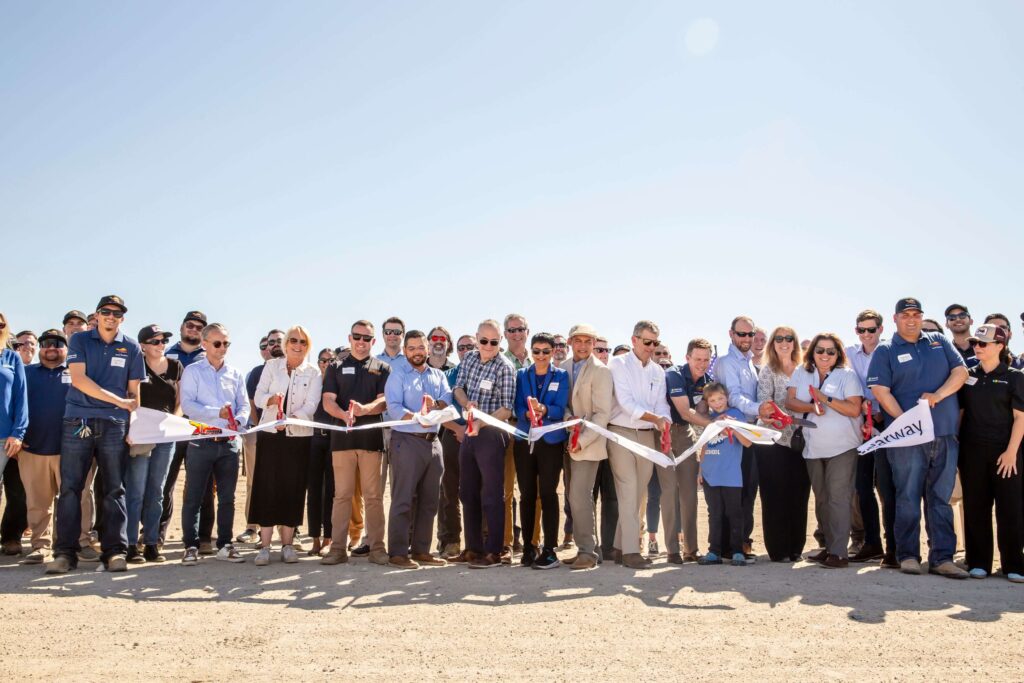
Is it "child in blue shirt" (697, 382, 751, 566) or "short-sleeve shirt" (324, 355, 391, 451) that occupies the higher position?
"short-sleeve shirt" (324, 355, 391, 451)

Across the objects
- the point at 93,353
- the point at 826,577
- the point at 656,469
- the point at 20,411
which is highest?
the point at 93,353

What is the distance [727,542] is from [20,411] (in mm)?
7761

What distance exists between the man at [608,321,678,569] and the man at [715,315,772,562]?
0.78m

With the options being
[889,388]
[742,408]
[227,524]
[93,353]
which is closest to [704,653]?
[742,408]

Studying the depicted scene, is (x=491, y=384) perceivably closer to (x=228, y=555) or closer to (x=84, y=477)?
(x=228, y=555)

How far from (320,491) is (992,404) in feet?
24.1

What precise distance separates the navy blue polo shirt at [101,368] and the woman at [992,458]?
8.59m

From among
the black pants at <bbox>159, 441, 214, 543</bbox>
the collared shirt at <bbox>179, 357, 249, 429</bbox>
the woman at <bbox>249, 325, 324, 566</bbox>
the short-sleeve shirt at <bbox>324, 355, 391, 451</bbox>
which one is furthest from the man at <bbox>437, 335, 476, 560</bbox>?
the black pants at <bbox>159, 441, 214, 543</bbox>

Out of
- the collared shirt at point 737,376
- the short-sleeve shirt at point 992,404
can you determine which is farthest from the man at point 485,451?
the short-sleeve shirt at point 992,404

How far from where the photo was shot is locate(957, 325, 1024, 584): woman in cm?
730

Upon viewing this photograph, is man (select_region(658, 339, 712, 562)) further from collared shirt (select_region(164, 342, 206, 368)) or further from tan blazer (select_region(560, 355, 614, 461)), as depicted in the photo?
collared shirt (select_region(164, 342, 206, 368))

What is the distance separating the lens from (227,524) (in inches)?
325

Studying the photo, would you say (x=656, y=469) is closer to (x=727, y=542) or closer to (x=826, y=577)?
(x=727, y=542)

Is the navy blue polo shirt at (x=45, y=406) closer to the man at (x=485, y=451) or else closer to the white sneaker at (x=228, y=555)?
the white sneaker at (x=228, y=555)
